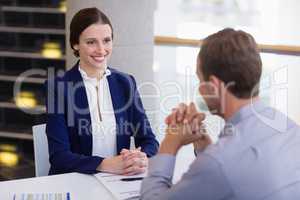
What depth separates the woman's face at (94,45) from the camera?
2.10 metres

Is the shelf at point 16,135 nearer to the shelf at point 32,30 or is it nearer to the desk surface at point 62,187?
the shelf at point 32,30

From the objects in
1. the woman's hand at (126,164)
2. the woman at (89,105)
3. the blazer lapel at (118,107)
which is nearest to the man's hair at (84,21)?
the woman at (89,105)

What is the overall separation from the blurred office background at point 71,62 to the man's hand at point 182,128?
2.95 feet

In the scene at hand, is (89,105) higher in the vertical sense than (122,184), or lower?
higher

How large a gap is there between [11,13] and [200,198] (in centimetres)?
360

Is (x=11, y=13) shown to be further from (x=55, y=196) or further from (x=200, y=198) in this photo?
(x=200, y=198)

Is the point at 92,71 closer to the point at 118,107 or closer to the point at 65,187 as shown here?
the point at 118,107

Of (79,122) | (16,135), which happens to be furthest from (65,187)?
(16,135)

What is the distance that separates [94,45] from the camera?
83.0 inches

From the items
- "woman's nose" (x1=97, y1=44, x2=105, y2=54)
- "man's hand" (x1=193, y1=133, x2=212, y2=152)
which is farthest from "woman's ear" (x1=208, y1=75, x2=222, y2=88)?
"woman's nose" (x1=97, y1=44, x2=105, y2=54)

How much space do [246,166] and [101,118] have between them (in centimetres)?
110

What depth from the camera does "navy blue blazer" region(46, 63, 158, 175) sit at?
195cm

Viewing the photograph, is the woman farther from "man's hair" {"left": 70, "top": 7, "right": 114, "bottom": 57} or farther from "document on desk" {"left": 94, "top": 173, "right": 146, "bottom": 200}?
"document on desk" {"left": 94, "top": 173, "right": 146, "bottom": 200}

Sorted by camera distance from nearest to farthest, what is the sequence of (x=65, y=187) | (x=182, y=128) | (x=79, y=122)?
(x=182, y=128) < (x=65, y=187) < (x=79, y=122)
